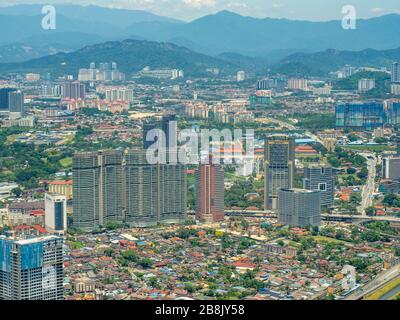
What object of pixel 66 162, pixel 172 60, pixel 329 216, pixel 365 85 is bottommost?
pixel 329 216

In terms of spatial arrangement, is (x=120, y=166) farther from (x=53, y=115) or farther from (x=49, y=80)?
(x=49, y=80)

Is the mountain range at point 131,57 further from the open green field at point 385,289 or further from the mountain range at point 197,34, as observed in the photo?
the open green field at point 385,289

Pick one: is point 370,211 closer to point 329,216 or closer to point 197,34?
point 329,216

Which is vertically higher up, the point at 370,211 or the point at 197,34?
the point at 197,34

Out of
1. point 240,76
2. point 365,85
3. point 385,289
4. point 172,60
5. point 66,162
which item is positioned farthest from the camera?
point 172,60

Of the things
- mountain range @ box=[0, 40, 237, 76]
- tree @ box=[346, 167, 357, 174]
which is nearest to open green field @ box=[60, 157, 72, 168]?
tree @ box=[346, 167, 357, 174]

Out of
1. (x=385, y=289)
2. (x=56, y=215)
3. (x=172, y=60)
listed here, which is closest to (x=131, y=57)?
(x=172, y=60)

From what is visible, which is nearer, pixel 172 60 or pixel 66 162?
pixel 66 162

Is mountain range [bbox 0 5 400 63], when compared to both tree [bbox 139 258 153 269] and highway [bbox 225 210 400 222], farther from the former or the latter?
tree [bbox 139 258 153 269]
